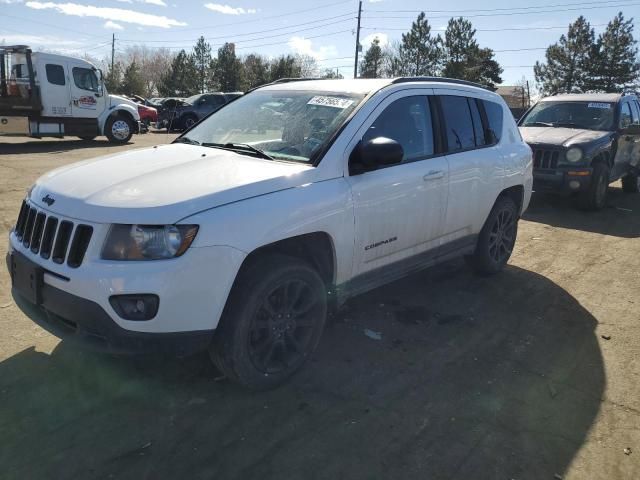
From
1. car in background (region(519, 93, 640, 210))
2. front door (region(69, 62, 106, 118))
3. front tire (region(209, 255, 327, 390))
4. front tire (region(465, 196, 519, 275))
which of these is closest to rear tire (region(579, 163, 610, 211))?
car in background (region(519, 93, 640, 210))

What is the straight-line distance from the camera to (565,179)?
8562mm

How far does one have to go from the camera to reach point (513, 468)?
2.63m

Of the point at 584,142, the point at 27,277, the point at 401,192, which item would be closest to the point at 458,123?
the point at 401,192

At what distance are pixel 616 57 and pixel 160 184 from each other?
56275 mm

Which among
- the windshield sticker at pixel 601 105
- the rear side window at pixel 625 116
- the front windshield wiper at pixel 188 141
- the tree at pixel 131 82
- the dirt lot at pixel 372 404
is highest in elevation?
the tree at pixel 131 82

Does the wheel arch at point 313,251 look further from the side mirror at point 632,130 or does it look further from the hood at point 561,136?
the side mirror at point 632,130

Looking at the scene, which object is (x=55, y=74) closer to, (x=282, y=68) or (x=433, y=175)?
(x=433, y=175)

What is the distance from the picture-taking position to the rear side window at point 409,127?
12.3 ft

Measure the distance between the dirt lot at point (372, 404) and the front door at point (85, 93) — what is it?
1336 cm

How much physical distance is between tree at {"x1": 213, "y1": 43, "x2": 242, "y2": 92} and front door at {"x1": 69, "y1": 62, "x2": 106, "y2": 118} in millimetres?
39032

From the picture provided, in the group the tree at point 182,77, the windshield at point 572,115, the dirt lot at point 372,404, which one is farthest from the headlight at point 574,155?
the tree at point 182,77

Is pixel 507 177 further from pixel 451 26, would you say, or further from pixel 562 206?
pixel 451 26

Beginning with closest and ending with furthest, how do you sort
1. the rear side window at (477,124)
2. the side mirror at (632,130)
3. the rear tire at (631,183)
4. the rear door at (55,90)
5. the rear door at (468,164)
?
the rear door at (468,164) < the rear side window at (477,124) < the side mirror at (632,130) < the rear tire at (631,183) < the rear door at (55,90)

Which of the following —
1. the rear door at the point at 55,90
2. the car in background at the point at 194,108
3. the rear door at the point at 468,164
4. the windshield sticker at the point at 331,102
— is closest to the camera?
the windshield sticker at the point at 331,102
